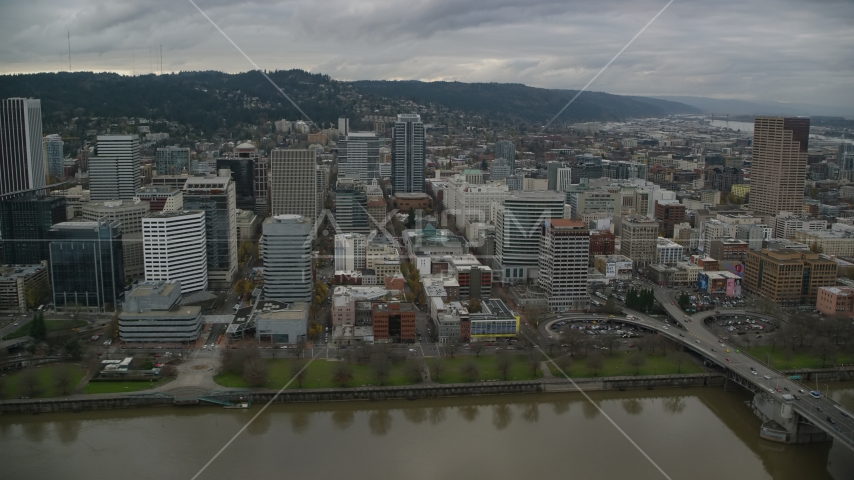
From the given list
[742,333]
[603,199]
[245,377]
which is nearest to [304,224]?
[245,377]

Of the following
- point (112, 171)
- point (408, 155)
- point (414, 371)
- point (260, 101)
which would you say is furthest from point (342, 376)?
point (260, 101)

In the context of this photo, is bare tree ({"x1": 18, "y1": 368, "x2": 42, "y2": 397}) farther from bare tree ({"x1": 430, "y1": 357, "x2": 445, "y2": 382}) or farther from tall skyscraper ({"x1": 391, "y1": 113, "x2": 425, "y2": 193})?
tall skyscraper ({"x1": 391, "y1": 113, "x2": 425, "y2": 193})

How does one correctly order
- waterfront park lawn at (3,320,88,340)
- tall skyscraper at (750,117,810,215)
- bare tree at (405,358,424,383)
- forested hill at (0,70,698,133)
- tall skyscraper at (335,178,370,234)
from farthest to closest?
1. forested hill at (0,70,698,133)
2. tall skyscraper at (750,117,810,215)
3. tall skyscraper at (335,178,370,234)
4. waterfront park lawn at (3,320,88,340)
5. bare tree at (405,358,424,383)

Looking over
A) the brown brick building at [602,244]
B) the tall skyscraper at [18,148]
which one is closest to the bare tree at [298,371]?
the brown brick building at [602,244]

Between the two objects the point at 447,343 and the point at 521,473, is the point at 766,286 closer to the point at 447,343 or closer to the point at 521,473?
the point at 447,343

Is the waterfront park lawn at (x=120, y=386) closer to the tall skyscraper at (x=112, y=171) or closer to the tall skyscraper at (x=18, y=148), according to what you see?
the tall skyscraper at (x=18, y=148)

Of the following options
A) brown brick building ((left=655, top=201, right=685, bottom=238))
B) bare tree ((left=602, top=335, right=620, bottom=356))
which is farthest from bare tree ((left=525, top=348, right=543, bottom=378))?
brown brick building ((left=655, top=201, right=685, bottom=238))
